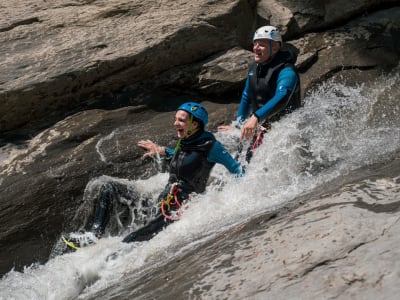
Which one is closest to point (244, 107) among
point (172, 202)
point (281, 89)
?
point (281, 89)

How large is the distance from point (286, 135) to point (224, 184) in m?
Result: 0.92

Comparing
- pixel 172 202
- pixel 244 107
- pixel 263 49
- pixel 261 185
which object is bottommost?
pixel 172 202

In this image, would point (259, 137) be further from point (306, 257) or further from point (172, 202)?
point (306, 257)

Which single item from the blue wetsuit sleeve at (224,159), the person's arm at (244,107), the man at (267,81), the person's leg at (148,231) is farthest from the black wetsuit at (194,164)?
the person's arm at (244,107)

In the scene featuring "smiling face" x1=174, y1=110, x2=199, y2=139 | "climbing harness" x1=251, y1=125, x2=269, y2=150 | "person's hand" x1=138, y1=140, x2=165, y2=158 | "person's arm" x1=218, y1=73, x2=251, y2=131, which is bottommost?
"person's hand" x1=138, y1=140, x2=165, y2=158

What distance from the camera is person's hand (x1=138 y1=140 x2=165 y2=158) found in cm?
614

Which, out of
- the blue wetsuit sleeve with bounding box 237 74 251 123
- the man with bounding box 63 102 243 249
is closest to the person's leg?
the man with bounding box 63 102 243 249

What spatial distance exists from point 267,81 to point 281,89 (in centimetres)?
36

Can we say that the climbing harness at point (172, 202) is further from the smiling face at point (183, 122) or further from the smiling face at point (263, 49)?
the smiling face at point (263, 49)

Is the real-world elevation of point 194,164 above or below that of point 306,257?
below

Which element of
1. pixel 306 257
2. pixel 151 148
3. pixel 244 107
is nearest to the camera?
pixel 306 257

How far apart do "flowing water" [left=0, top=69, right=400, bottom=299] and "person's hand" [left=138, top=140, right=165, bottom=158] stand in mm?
342

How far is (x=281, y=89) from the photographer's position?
602cm

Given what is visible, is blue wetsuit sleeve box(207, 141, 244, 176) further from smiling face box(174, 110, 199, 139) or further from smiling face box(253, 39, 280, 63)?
smiling face box(253, 39, 280, 63)
